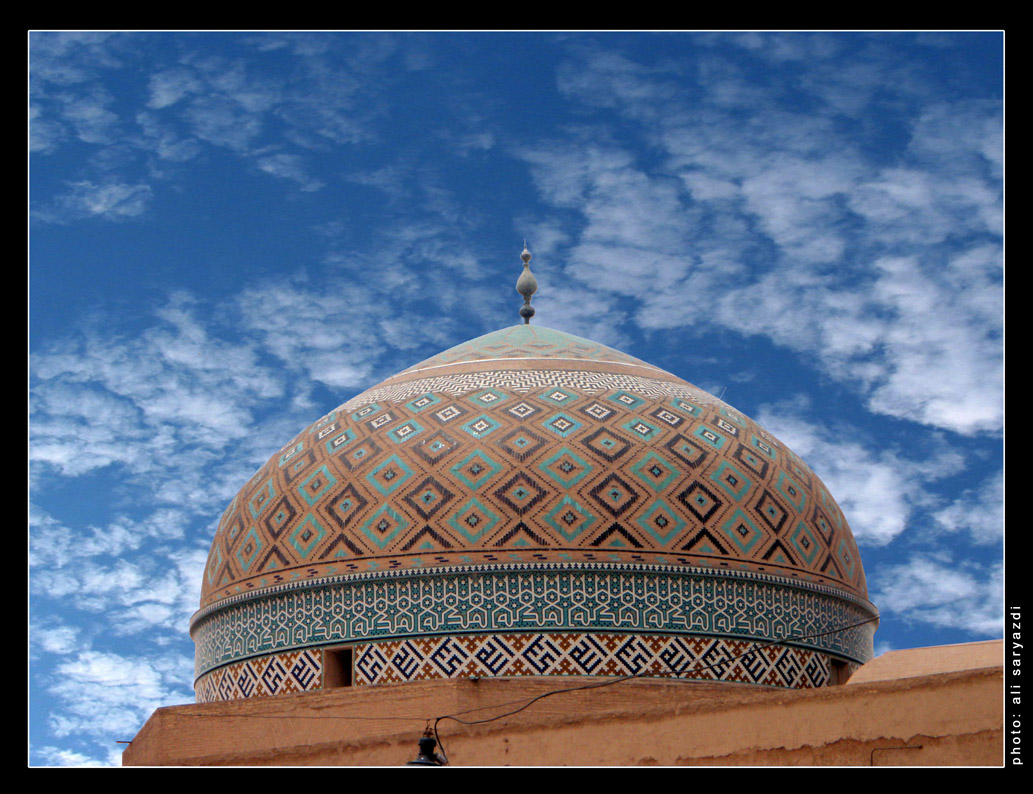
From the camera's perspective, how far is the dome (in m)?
8.11

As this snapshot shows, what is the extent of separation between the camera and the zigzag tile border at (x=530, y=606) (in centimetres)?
809

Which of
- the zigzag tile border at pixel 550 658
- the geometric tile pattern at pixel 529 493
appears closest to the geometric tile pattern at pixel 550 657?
the zigzag tile border at pixel 550 658

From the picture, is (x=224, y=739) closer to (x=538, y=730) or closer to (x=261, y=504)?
(x=261, y=504)

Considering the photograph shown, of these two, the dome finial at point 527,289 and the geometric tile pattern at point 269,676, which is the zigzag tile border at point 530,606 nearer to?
the geometric tile pattern at point 269,676

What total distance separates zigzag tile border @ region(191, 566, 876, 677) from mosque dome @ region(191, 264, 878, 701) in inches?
0.5

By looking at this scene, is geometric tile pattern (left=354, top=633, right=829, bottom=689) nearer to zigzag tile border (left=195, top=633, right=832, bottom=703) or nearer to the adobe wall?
zigzag tile border (left=195, top=633, right=832, bottom=703)

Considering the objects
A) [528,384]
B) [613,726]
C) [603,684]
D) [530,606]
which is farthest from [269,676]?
[613,726]

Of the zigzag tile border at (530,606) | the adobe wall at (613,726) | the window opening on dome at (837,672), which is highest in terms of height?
the zigzag tile border at (530,606)

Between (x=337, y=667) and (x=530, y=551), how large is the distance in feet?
4.63

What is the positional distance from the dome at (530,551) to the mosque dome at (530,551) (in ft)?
0.04

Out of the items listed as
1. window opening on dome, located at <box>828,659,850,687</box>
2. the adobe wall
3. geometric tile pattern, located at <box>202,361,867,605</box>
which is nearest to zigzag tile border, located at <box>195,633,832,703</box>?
the adobe wall

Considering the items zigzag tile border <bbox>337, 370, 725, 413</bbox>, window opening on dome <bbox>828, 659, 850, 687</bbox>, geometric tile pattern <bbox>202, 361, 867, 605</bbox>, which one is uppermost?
zigzag tile border <bbox>337, 370, 725, 413</bbox>

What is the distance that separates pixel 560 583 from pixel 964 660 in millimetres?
2615

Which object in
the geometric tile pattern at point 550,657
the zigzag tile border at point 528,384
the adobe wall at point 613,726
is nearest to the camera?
the adobe wall at point 613,726
